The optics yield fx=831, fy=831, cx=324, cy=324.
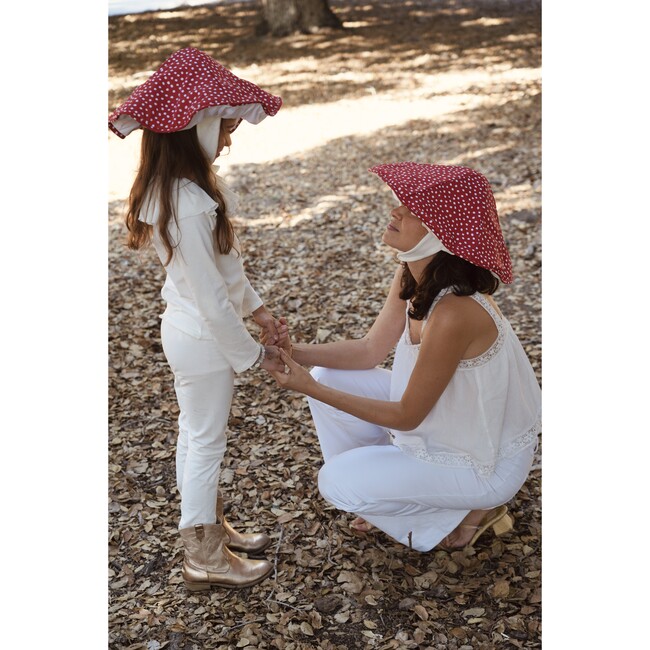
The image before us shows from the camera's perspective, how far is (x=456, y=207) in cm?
274

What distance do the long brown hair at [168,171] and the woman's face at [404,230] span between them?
59 cm

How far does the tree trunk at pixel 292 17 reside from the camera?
477 inches

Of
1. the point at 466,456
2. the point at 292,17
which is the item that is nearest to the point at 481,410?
the point at 466,456

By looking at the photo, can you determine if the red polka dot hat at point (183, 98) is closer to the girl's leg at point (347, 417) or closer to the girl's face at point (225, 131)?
the girl's face at point (225, 131)

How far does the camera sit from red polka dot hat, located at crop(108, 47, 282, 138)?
99.7 inches

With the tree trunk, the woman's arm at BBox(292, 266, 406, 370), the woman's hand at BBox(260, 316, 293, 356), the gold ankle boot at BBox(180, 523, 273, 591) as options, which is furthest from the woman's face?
the tree trunk

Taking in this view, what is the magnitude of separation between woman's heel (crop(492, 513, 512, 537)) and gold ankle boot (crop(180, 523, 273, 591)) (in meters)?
0.95

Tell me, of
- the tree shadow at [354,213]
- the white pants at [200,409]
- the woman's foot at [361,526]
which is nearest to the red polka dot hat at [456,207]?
the white pants at [200,409]

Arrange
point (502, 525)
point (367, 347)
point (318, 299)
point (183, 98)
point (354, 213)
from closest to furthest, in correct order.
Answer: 1. point (183, 98)
2. point (502, 525)
3. point (367, 347)
4. point (318, 299)
5. point (354, 213)

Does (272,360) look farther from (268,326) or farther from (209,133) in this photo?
(209,133)

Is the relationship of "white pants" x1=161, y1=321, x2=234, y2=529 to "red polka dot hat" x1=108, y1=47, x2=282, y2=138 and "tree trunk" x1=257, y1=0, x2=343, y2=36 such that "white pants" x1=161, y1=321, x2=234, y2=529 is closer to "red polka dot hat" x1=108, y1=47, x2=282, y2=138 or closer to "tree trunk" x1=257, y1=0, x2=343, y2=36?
"red polka dot hat" x1=108, y1=47, x2=282, y2=138

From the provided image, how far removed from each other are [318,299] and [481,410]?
266cm

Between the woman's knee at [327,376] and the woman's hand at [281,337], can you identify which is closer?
the woman's hand at [281,337]

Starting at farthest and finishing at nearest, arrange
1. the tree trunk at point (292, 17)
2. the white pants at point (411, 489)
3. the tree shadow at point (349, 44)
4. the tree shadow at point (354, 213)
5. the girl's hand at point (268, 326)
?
the tree trunk at point (292, 17), the tree shadow at point (349, 44), the tree shadow at point (354, 213), the girl's hand at point (268, 326), the white pants at point (411, 489)
